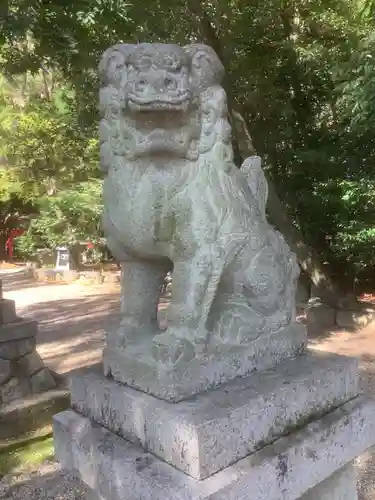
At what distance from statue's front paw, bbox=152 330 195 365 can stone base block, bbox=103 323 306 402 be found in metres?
0.02

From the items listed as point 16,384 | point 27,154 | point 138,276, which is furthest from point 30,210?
point 138,276

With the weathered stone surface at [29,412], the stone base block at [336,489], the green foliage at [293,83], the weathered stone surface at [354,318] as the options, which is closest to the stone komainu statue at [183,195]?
the stone base block at [336,489]

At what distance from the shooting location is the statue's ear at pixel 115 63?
5.19 ft

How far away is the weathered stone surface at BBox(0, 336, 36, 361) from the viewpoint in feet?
13.6

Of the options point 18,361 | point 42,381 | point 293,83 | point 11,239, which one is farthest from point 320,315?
point 11,239

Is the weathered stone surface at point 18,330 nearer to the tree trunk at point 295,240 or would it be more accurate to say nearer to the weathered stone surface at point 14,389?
the weathered stone surface at point 14,389

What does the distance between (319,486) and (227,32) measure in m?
5.70

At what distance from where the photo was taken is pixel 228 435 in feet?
4.75

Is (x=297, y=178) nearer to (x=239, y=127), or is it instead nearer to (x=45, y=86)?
(x=239, y=127)

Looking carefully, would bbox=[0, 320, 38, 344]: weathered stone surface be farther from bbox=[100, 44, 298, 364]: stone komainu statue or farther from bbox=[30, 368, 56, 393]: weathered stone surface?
bbox=[100, 44, 298, 364]: stone komainu statue

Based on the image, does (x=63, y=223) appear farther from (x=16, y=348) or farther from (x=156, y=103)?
(x=156, y=103)

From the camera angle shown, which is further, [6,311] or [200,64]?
[6,311]

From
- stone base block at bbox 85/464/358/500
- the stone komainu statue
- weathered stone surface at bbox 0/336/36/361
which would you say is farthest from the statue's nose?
weathered stone surface at bbox 0/336/36/361

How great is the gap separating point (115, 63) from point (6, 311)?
3.04 meters
